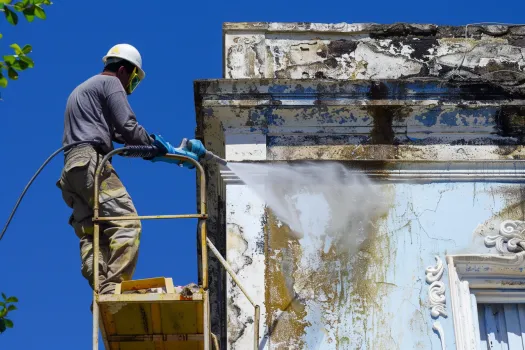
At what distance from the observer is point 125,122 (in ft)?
37.2

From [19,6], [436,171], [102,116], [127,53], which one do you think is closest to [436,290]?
[436,171]

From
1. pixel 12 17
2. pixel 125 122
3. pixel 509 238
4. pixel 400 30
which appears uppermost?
pixel 400 30

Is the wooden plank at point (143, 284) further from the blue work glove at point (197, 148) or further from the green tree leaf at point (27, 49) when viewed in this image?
the green tree leaf at point (27, 49)

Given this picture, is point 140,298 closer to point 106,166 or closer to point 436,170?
point 106,166

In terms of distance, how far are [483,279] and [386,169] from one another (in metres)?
1.13

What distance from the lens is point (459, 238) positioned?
11969mm

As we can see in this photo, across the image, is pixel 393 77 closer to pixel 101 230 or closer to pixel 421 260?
pixel 421 260

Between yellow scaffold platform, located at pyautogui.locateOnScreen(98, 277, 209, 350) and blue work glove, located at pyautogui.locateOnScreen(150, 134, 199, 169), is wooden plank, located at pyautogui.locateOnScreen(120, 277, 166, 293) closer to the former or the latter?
yellow scaffold platform, located at pyautogui.locateOnScreen(98, 277, 209, 350)

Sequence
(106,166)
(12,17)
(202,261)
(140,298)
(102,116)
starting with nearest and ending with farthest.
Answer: (12,17), (140,298), (202,261), (106,166), (102,116)

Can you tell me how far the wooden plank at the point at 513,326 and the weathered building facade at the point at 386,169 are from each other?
0.01 metres

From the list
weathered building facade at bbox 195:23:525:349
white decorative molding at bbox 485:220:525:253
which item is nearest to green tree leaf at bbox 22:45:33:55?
weathered building facade at bbox 195:23:525:349

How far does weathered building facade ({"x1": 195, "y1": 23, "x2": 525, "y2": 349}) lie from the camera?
11.6 metres

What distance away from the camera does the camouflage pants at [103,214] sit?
36.1ft

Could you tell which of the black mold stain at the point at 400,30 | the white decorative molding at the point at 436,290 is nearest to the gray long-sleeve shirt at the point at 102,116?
the white decorative molding at the point at 436,290
